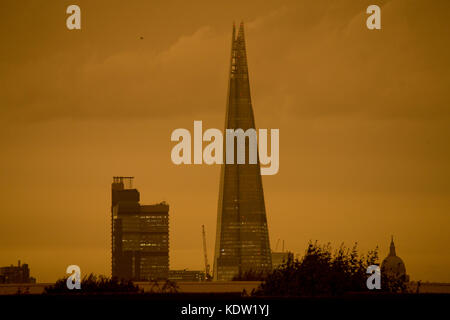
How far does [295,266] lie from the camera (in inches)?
2857
